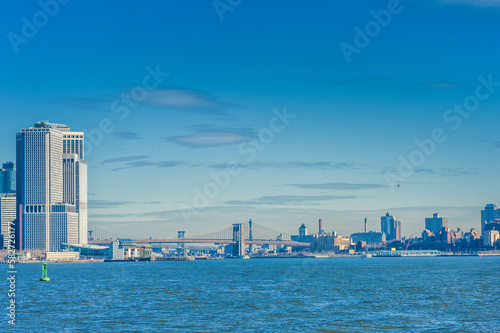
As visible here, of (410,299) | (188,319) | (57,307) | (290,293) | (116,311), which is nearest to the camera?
(188,319)

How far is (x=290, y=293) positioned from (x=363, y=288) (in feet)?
35.1

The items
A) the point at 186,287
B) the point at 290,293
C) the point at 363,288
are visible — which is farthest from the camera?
the point at 186,287

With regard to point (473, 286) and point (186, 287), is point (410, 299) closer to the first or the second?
point (473, 286)

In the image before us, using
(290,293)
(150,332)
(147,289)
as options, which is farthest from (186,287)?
(150,332)

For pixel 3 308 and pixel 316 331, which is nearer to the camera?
pixel 316 331

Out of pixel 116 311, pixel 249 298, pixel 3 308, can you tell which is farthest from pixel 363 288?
pixel 3 308

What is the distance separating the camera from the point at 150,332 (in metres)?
44.4

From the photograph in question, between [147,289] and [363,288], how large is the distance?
22.9 metres

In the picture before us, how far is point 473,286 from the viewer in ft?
258

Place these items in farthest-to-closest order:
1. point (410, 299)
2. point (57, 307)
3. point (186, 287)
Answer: point (186, 287)
point (410, 299)
point (57, 307)

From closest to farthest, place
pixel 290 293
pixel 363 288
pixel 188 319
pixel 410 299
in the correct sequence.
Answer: pixel 188 319 → pixel 410 299 → pixel 290 293 → pixel 363 288

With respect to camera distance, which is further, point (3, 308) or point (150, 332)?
point (3, 308)

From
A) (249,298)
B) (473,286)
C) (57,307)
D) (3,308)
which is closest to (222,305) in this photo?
(249,298)

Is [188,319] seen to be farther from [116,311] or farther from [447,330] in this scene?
[447,330]
